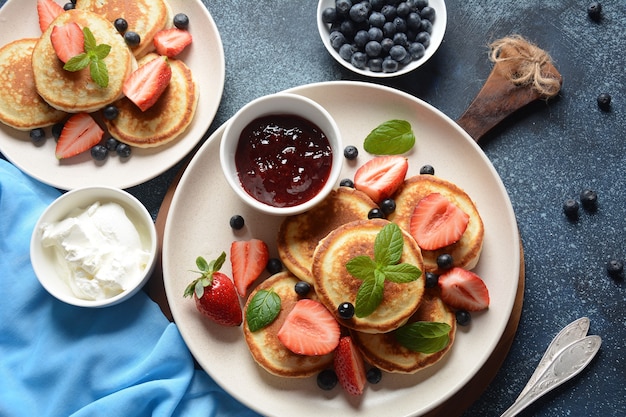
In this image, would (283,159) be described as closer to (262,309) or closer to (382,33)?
(262,309)

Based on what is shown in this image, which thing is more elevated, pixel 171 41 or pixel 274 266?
pixel 171 41

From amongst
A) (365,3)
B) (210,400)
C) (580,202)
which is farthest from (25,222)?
(580,202)

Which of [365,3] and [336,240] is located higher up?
[365,3]

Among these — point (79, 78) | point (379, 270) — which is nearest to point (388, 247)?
point (379, 270)

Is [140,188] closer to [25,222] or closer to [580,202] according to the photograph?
[25,222]

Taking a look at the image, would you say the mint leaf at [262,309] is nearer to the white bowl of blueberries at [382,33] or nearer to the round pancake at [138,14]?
the white bowl of blueberries at [382,33]

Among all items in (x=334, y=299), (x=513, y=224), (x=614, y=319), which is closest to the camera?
(x=334, y=299)
